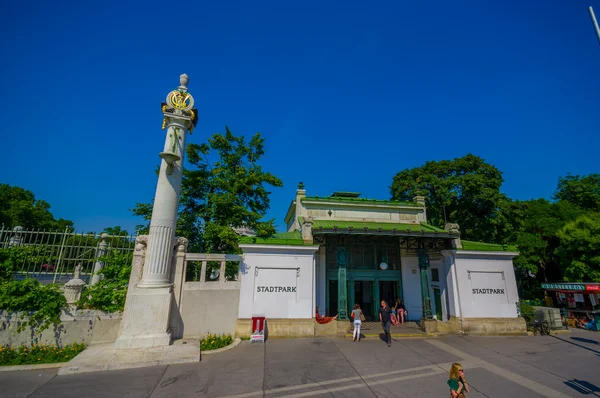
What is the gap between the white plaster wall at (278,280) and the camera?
12.6 metres

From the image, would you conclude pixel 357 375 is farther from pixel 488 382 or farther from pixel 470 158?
pixel 470 158

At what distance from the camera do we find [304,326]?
12633 millimetres

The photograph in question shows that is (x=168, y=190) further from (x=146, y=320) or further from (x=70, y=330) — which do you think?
(x=70, y=330)

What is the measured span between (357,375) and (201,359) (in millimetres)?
5669

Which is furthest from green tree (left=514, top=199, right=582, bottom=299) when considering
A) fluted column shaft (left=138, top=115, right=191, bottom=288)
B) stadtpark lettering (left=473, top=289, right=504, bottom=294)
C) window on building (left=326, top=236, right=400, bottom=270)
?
fluted column shaft (left=138, top=115, right=191, bottom=288)

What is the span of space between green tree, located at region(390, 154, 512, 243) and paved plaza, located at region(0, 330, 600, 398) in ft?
43.7

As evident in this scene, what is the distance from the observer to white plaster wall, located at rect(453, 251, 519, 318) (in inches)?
566

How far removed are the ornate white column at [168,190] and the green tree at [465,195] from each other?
21.7 meters

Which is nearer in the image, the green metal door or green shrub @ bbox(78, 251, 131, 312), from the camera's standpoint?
green shrub @ bbox(78, 251, 131, 312)

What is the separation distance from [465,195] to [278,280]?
2134 cm

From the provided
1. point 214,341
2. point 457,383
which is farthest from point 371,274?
point 457,383

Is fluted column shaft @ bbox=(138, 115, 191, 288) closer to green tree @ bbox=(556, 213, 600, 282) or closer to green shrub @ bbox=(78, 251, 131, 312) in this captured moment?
green shrub @ bbox=(78, 251, 131, 312)

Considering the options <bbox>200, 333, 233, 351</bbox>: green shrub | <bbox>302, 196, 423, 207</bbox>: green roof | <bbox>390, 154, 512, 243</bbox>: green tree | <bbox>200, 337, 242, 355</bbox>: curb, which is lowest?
<bbox>200, 337, 242, 355</bbox>: curb

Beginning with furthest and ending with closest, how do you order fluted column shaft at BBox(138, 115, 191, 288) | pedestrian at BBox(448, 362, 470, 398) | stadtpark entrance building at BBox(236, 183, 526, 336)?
1. stadtpark entrance building at BBox(236, 183, 526, 336)
2. fluted column shaft at BBox(138, 115, 191, 288)
3. pedestrian at BBox(448, 362, 470, 398)
